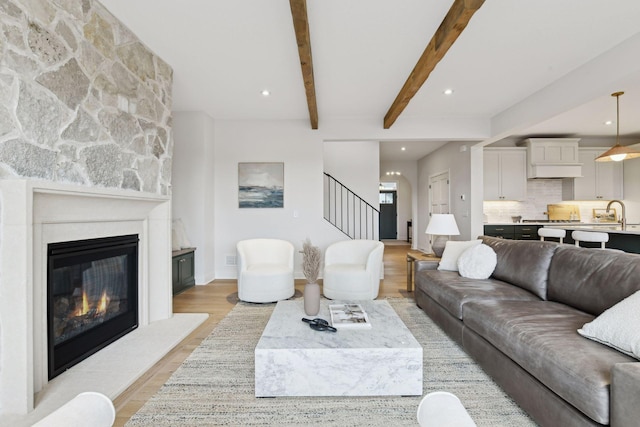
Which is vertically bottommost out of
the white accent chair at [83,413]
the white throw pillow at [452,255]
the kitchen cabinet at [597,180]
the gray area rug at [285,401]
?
the gray area rug at [285,401]

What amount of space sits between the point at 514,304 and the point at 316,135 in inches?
148

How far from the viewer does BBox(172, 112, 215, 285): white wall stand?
4801mm

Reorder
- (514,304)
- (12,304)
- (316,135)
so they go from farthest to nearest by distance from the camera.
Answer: (316,135)
(514,304)
(12,304)

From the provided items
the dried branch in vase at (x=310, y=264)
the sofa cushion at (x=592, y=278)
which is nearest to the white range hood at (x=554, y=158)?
the sofa cushion at (x=592, y=278)

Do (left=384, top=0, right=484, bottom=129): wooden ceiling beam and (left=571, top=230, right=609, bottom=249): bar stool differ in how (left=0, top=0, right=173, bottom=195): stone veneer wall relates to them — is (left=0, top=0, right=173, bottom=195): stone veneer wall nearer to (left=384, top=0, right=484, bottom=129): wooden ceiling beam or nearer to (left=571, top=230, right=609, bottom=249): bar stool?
(left=384, top=0, right=484, bottom=129): wooden ceiling beam

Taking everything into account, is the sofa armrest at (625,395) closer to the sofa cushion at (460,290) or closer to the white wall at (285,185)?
the sofa cushion at (460,290)

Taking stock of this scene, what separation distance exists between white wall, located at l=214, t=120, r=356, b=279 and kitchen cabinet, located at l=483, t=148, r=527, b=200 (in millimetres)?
3548

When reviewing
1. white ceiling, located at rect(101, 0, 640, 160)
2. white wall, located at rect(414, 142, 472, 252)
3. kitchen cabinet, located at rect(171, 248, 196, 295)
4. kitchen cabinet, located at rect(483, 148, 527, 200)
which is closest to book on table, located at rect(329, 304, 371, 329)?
white ceiling, located at rect(101, 0, 640, 160)

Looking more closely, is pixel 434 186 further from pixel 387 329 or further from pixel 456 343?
pixel 387 329

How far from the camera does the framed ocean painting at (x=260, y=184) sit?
5.21 metres

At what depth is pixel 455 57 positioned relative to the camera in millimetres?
3148

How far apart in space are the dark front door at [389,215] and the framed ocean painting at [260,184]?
7.61m

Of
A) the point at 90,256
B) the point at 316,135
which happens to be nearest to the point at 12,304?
the point at 90,256

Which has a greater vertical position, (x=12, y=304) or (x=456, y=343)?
(x=12, y=304)
